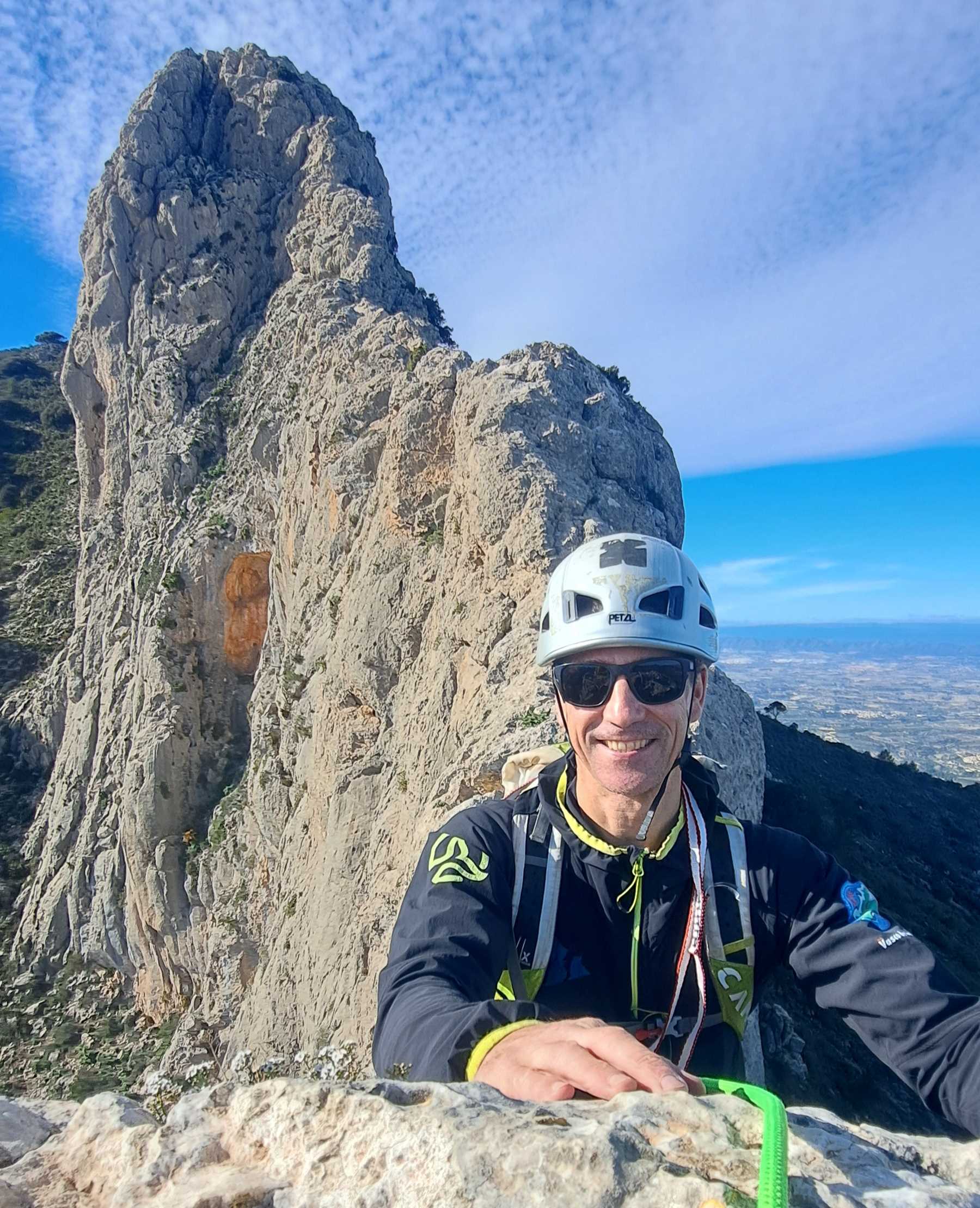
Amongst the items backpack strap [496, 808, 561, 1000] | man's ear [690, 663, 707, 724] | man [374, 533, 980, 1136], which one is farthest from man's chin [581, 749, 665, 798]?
man's ear [690, 663, 707, 724]

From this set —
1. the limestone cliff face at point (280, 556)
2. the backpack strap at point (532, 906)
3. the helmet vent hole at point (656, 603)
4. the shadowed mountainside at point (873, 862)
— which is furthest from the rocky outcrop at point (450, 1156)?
the limestone cliff face at point (280, 556)

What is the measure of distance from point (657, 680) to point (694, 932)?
4.44ft

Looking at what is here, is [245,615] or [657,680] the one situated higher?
[245,615]

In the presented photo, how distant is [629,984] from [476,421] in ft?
31.8

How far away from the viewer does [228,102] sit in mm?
36969

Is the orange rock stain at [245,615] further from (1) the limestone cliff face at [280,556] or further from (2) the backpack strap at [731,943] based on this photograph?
(2) the backpack strap at [731,943]

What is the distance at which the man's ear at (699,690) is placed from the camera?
4.38 m

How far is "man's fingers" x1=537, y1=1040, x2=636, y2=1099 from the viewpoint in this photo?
6.73 feet

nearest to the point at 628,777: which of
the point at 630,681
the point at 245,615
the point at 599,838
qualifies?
the point at 599,838

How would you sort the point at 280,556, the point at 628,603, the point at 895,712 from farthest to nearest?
1. the point at 895,712
2. the point at 280,556
3. the point at 628,603

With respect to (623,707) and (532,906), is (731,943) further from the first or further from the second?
(623,707)

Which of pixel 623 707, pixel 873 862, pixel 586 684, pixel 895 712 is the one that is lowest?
pixel 895 712

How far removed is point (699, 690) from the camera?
4.48m

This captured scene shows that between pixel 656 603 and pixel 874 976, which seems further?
pixel 656 603
